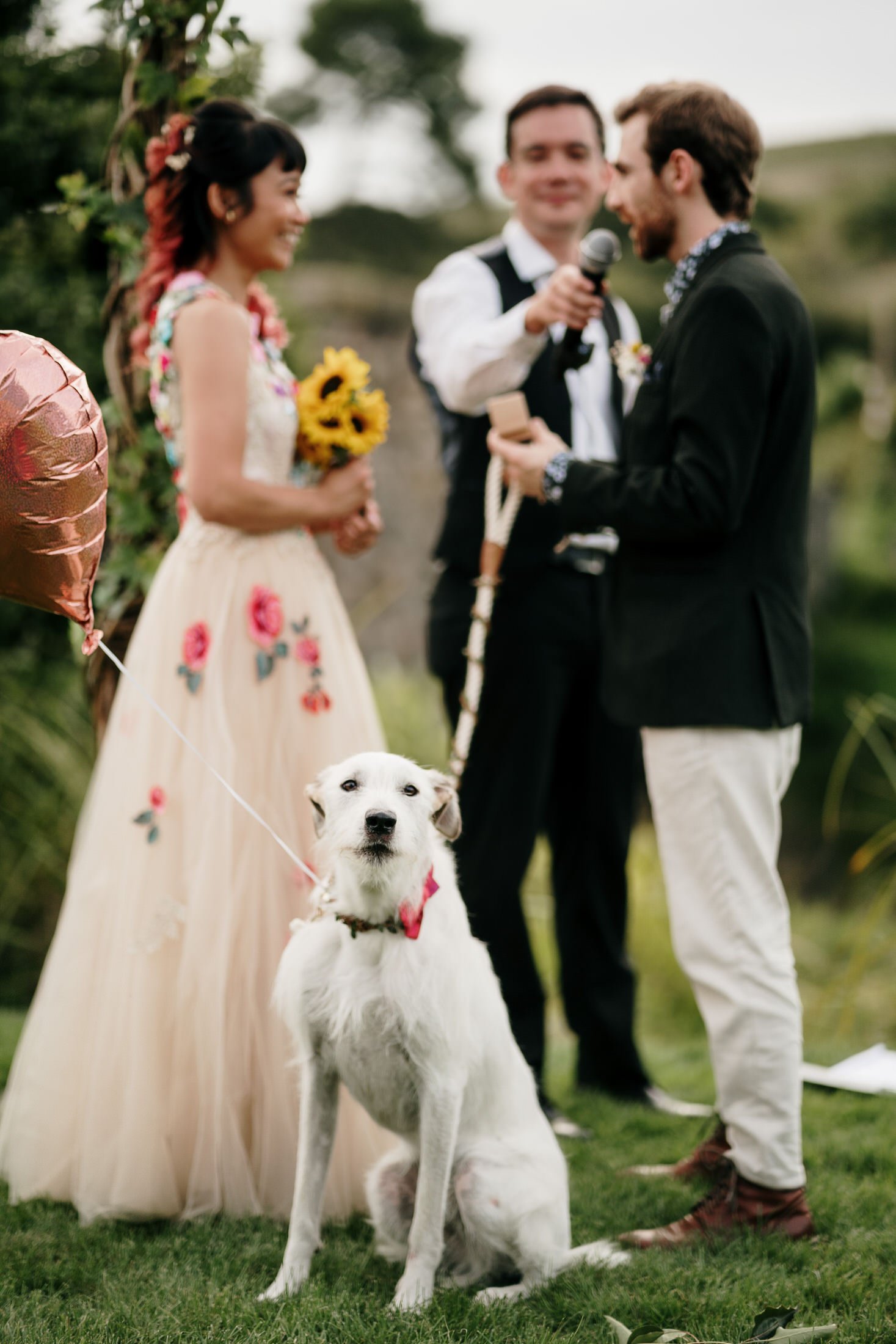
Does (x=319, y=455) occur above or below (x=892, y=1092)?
above

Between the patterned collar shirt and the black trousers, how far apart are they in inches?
36.8

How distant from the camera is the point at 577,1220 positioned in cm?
287

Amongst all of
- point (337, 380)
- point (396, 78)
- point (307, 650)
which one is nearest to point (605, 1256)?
point (307, 650)

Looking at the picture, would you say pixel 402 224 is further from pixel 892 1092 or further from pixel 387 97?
pixel 892 1092

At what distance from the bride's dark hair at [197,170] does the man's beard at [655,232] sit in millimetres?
879

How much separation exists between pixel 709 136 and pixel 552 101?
107cm

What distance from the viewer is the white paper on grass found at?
404 centimetres

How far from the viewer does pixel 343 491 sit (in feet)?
10.2

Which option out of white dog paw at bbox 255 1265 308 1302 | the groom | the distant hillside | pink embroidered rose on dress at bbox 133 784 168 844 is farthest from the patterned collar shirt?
the distant hillside

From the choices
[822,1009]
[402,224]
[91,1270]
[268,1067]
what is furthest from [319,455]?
[402,224]

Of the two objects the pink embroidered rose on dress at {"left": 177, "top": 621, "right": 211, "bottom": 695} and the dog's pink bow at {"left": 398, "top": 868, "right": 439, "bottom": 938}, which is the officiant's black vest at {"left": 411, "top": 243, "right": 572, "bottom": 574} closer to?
the pink embroidered rose on dress at {"left": 177, "top": 621, "right": 211, "bottom": 695}

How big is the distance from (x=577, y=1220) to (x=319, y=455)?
6.48ft

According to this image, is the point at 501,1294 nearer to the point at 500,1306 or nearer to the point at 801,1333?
the point at 500,1306

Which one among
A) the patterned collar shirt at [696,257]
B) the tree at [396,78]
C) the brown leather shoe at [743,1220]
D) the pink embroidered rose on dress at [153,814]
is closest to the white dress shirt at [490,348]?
the patterned collar shirt at [696,257]
